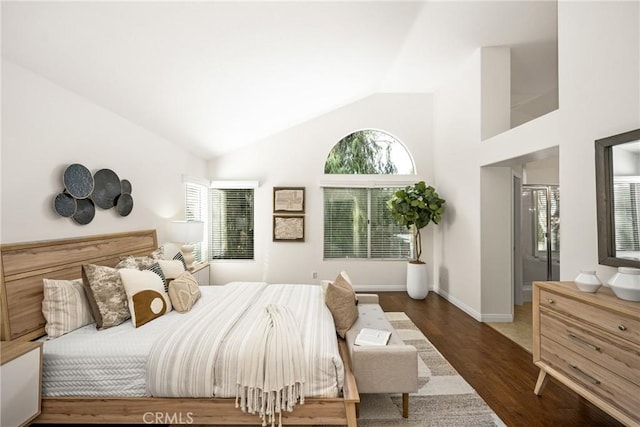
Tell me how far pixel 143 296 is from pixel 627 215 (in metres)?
3.46

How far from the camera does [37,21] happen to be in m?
1.78

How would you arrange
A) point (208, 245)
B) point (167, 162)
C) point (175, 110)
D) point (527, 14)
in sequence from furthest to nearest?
point (208, 245)
point (167, 162)
point (175, 110)
point (527, 14)

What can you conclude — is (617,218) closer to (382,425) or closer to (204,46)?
(382,425)

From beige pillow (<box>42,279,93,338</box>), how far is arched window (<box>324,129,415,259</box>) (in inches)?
148

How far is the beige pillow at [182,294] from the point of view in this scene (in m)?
2.51

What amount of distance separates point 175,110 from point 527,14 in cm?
391

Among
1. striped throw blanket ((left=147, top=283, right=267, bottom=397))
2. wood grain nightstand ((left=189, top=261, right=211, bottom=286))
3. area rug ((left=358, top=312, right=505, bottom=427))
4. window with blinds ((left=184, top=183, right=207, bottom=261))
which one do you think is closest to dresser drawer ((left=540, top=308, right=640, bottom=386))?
area rug ((left=358, top=312, right=505, bottom=427))

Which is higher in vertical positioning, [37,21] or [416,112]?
[416,112]

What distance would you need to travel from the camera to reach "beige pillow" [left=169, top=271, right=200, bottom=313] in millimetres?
2510

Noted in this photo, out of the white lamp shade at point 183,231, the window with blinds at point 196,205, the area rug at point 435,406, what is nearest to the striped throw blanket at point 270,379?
the area rug at point 435,406

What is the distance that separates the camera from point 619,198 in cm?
198

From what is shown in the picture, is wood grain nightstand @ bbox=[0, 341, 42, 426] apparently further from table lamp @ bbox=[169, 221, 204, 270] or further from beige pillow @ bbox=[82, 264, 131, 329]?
table lamp @ bbox=[169, 221, 204, 270]

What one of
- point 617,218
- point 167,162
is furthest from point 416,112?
point 167,162

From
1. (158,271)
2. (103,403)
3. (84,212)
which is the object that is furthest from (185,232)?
(103,403)
